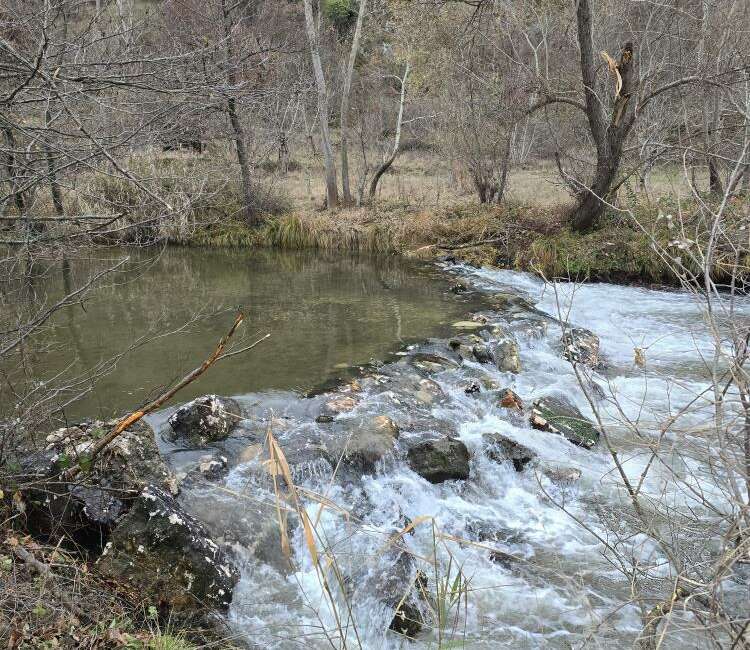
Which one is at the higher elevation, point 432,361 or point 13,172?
point 13,172

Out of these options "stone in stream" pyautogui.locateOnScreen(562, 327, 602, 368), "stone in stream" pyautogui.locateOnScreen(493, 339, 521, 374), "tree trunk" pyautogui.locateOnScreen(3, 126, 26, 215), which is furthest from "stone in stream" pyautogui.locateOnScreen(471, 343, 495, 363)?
"tree trunk" pyautogui.locateOnScreen(3, 126, 26, 215)

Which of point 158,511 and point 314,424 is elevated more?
point 158,511

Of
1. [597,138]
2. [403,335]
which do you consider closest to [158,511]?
[403,335]

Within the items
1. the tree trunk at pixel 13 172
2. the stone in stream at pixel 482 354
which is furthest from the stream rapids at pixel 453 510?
the tree trunk at pixel 13 172

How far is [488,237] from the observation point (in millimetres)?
12828

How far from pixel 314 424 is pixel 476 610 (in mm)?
2395

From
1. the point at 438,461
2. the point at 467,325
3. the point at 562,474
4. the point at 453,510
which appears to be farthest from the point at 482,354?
the point at 453,510

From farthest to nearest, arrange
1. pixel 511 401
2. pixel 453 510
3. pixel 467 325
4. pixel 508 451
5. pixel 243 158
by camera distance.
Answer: pixel 243 158 → pixel 467 325 → pixel 511 401 → pixel 508 451 → pixel 453 510

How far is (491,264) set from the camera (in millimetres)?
12273

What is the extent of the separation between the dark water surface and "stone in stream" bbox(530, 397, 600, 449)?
217 centimetres

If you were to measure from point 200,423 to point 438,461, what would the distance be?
6.88 ft

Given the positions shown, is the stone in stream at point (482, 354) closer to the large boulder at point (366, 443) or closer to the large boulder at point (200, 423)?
the large boulder at point (366, 443)

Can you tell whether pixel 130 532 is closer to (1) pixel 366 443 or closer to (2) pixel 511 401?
(1) pixel 366 443

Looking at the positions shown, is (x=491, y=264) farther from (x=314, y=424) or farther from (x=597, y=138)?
(x=314, y=424)
